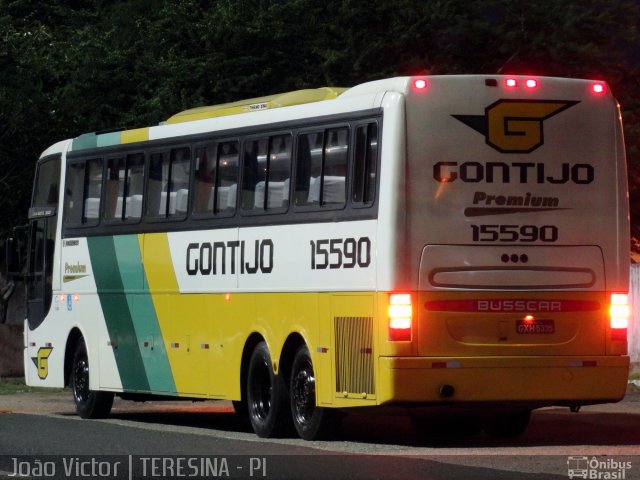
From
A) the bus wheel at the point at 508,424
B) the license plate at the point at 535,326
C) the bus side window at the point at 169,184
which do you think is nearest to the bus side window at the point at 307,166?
the license plate at the point at 535,326

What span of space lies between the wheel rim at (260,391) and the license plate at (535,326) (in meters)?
3.03

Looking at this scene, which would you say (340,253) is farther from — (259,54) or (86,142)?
(259,54)

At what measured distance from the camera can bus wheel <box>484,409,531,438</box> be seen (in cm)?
1797

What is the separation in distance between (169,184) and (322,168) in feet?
11.3

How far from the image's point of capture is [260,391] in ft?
59.3

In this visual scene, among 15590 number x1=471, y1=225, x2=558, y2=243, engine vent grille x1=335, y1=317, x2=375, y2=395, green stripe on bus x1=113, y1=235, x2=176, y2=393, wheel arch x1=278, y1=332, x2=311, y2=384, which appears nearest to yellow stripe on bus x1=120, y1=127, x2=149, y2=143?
green stripe on bus x1=113, y1=235, x2=176, y2=393

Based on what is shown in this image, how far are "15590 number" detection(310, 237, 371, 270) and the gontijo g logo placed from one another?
1.48 meters

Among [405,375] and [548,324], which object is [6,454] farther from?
[548,324]

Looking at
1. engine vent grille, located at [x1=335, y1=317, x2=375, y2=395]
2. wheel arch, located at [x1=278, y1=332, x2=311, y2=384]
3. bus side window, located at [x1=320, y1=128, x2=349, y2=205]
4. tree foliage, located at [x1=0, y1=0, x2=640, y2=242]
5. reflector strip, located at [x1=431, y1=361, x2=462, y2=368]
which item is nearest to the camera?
reflector strip, located at [x1=431, y1=361, x2=462, y2=368]

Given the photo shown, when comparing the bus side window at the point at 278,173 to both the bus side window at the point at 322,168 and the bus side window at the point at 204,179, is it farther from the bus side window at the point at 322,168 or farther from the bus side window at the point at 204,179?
the bus side window at the point at 204,179

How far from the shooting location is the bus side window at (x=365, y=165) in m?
16.2

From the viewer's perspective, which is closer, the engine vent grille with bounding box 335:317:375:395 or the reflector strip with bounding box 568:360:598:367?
the engine vent grille with bounding box 335:317:375:395

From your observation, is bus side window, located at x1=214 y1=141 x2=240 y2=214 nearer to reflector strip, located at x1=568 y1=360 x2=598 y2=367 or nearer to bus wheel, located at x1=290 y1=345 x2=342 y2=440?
bus wheel, located at x1=290 y1=345 x2=342 y2=440

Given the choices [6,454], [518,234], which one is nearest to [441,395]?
[518,234]
